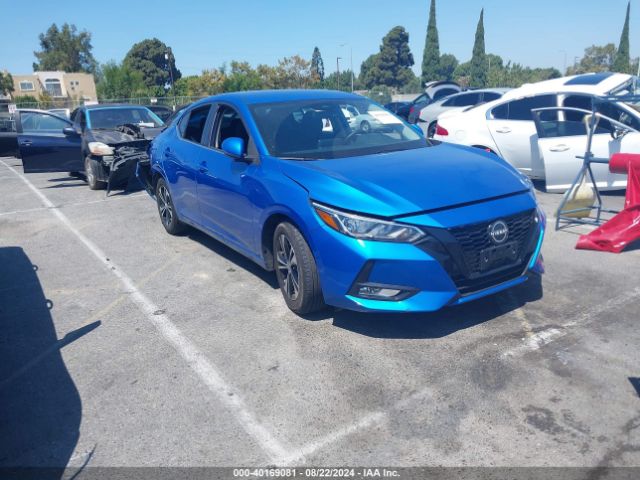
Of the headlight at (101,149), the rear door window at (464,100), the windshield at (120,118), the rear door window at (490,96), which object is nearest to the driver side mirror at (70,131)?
the windshield at (120,118)

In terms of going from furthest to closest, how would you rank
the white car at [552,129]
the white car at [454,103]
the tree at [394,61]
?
the tree at [394,61] → the white car at [454,103] → the white car at [552,129]

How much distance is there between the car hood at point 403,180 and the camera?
11.6 feet

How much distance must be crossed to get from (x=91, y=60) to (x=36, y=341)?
347 feet

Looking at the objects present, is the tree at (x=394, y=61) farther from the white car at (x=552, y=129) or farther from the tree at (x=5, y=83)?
the white car at (x=552, y=129)

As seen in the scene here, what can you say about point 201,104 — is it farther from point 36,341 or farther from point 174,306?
Result: point 36,341

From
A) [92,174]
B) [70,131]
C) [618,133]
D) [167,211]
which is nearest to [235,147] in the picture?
[167,211]

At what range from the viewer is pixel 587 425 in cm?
280

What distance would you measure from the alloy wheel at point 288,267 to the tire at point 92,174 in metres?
7.35

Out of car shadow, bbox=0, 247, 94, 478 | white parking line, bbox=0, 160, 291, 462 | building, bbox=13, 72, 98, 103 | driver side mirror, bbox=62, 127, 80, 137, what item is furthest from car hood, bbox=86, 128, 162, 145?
building, bbox=13, 72, 98, 103

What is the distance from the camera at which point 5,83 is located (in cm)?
7006

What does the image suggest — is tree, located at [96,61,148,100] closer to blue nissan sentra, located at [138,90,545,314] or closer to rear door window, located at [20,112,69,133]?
rear door window, located at [20,112,69,133]

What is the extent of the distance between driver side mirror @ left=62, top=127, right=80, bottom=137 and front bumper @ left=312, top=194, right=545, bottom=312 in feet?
28.7

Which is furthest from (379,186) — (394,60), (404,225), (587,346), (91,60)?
(91,60)

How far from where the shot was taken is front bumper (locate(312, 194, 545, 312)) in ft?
11.3
